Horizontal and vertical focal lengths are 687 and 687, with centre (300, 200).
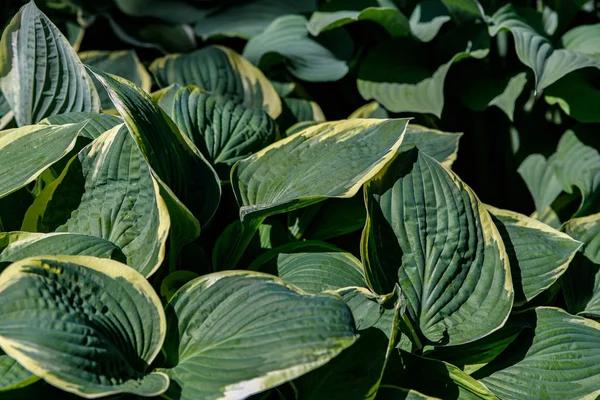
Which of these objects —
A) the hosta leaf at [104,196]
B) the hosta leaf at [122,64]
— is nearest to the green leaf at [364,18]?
the hosta leaf at [122,64]

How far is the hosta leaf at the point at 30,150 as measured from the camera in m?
1.07

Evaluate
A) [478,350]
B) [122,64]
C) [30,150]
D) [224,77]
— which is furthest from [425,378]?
[122,64]

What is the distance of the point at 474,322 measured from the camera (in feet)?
3.53

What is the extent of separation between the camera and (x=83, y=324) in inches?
33.4

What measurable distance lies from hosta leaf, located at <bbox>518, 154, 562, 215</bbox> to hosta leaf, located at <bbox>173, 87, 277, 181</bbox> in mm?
724

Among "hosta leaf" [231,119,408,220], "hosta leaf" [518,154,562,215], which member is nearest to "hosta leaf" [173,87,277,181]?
"hosta leaf" [231,119,408,220]

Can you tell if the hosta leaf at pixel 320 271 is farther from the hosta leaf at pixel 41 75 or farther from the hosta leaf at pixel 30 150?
the hosta leaf at pixel 41 75

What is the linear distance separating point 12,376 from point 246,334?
0.30 m

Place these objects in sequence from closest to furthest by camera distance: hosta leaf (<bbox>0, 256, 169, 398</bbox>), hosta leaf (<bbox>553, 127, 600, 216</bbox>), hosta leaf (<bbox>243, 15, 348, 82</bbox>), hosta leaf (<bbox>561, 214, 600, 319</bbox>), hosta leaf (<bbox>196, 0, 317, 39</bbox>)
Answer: hosta leaf (<bbox>0, 256, 169, 398</bbox>) < hosta leaf (<bbox>561, 214, 600, 319</bbox>) < hosta leaf (<bbox>553, 127, 600, 216</bbox>) < hosta leaf (<bbox>243, 15, 348, 82</bbox>) < hosta leaf (<bbox>196, 0, 317, 39</bbox>)

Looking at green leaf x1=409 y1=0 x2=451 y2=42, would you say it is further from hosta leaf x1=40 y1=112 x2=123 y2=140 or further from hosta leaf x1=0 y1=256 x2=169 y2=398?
hosta leaf x1=0 y1=256 x2=169 y2=398

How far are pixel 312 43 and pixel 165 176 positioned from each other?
0.93m

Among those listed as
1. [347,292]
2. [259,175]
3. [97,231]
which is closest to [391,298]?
[347,292]

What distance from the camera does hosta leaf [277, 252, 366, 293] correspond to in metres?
1.11

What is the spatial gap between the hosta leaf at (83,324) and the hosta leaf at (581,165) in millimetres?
1099
